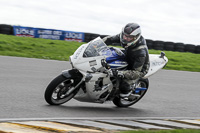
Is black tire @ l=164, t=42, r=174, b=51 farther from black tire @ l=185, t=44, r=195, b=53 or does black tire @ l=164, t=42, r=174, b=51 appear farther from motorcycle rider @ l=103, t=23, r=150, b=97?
motorcycle rider @ l=103, t=23, r=150, b=97

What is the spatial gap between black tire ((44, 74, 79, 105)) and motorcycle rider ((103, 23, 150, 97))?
992 mm

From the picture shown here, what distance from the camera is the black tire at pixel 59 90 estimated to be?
6.39 meters

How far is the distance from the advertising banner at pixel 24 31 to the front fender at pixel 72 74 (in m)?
19.2

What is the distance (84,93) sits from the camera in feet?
22.1

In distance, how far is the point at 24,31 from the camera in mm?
25281

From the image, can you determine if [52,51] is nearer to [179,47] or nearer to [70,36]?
[70,36]

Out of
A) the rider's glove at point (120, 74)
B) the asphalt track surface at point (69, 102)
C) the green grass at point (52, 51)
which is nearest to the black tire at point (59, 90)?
the asphalt track surface at point (69, 102)

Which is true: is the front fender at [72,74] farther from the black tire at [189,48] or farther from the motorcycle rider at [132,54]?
the black tire at [189,48]

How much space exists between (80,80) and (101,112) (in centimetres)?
77

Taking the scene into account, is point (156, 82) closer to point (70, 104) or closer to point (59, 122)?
point (70, 104)

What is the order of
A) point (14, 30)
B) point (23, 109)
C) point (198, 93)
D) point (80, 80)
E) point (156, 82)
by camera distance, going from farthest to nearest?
1. point (14, 30)
2. point (156, 82)
3. point (198, 93)
4. point (80, 80)
5. point (23, 109)

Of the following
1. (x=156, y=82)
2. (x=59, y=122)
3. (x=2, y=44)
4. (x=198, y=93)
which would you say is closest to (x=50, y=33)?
(x=2, y=44)

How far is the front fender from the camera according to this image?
21.1 ft

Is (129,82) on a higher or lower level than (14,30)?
lower
